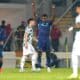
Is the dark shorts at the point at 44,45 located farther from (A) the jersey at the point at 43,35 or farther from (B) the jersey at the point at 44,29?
(B) the jersey at the point at 44,29

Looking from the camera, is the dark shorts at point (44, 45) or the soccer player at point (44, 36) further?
the dark shorts at point (44, 45)

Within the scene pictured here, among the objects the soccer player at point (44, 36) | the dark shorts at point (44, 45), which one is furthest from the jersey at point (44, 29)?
the dark shorts at point (44, 45)

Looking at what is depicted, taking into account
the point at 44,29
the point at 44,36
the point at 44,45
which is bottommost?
the point at 44,45

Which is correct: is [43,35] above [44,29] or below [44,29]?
below

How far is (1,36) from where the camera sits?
29.0 m

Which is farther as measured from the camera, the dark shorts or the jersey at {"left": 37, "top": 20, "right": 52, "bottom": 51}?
the dark shorts

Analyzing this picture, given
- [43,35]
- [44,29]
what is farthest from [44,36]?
[44,29]

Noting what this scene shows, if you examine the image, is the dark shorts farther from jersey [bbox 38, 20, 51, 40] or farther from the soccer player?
jersey [bbox 38, 20, 51, 40]

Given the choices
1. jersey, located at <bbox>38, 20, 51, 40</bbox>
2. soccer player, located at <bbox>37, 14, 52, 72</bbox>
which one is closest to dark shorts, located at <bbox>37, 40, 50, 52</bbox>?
soccer player, located at <bbox>37, 14, 52, 72</bbox>

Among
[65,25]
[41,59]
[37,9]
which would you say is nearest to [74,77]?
[41,59]

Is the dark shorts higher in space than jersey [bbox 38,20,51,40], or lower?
lower

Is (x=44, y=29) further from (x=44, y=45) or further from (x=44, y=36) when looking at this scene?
(x=44, y=45)

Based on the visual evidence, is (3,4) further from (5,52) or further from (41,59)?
(41,59)

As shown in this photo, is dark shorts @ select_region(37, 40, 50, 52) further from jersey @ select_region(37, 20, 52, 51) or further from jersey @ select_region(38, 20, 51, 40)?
jersey @ select_region(38, 20, 51, 40)
